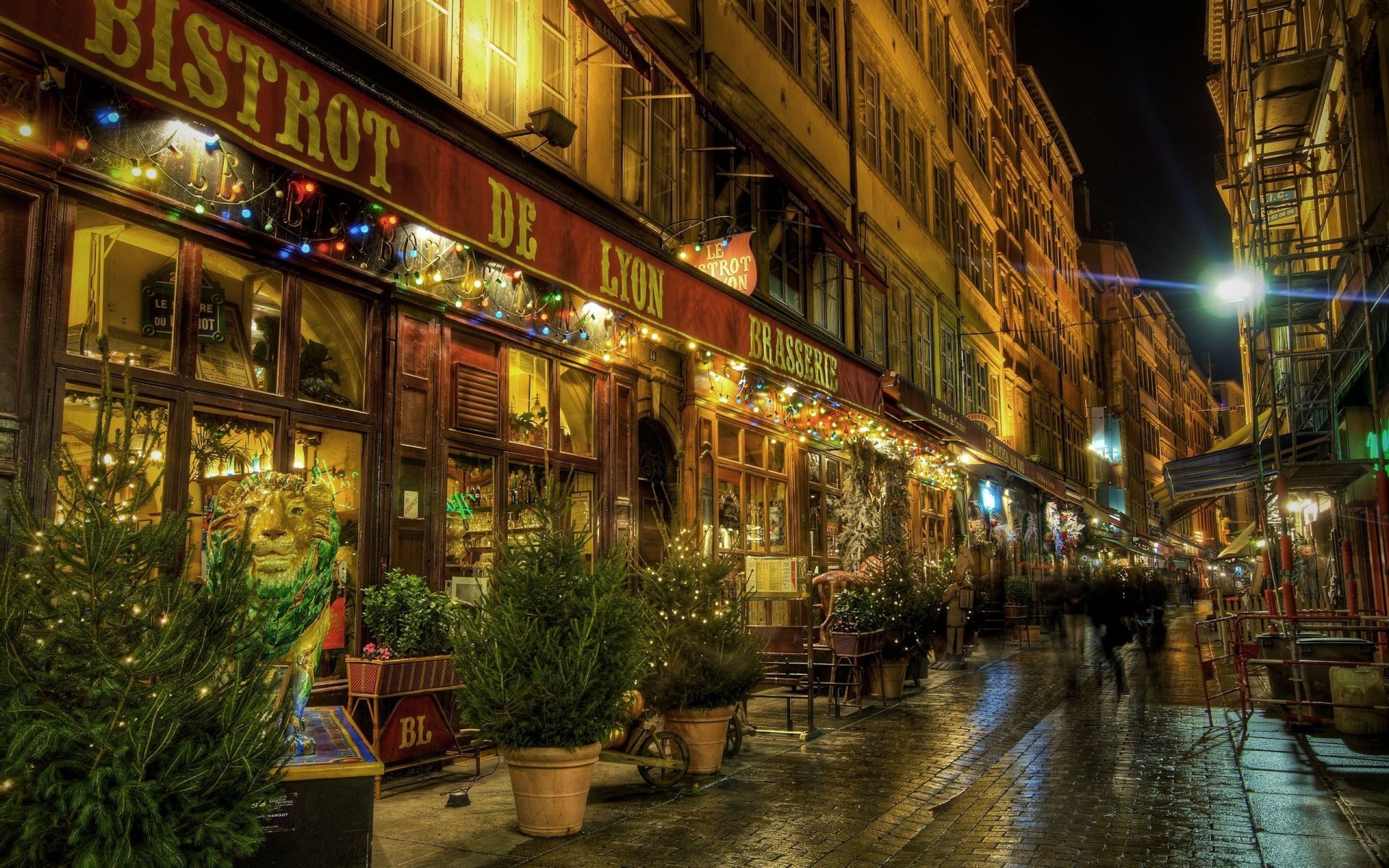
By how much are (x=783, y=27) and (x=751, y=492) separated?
8904 mm

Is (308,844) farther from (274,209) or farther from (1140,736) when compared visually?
(1140,736)

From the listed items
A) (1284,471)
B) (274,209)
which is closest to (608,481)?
(274,209)

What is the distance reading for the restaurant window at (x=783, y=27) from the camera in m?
19.1

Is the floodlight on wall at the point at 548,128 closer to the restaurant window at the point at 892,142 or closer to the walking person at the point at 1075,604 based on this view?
the restaurant window at the point at 892,142

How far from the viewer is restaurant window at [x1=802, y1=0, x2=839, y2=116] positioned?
2109 cm

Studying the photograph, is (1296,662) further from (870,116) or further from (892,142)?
(892,142)

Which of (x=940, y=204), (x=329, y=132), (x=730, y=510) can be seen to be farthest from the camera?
(x=940, y=204)

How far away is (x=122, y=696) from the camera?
377 cm

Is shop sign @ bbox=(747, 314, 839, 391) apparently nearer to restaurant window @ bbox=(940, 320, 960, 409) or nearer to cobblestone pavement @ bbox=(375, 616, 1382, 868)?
cobblestone pavement @ bbox=(375, 616, 1382, 868)

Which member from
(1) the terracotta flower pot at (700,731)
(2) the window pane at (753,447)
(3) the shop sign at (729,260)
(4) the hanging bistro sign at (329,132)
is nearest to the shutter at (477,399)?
(4) the hanging bistro sign at (329,132)

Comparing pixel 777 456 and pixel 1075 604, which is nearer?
pixel 777 456

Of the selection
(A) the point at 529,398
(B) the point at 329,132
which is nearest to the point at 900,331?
(A) the point at 529,398

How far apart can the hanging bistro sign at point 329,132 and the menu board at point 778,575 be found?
342 cm

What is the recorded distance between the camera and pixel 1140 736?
11.3 m
